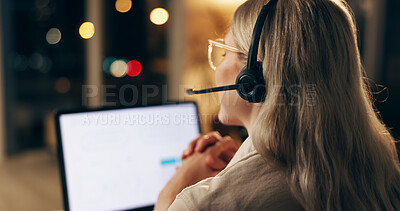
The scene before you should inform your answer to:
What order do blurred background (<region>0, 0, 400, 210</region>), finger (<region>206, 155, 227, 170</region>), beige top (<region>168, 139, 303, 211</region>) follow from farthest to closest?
blurred background (<region>0, 0, 400, 210</region>), finger (<region>206, 155, 227, 170</region>), beige top (<region>168, 139, 303, 211</region>)

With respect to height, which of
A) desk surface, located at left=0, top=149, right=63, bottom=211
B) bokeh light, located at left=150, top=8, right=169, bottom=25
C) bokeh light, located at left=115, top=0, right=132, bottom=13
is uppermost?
bokeh light, located at left=115, top=0, right=132, bottom=13

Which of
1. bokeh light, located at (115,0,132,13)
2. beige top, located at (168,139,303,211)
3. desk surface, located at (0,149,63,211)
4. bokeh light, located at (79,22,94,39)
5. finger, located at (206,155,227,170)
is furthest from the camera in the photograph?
bokeh light, located at (115,0,132,13)

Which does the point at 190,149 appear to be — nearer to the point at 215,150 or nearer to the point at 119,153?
the point at 215,150

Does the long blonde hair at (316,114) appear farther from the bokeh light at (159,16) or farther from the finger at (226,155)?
the bokeh light at (159,16)

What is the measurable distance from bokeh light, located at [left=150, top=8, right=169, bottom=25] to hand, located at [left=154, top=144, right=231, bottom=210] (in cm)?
329

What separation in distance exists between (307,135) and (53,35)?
383 cm

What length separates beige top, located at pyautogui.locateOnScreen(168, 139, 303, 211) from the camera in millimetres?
619

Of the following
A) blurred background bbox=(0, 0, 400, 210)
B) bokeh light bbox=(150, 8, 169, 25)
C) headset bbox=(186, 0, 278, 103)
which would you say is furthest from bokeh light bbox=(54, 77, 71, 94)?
headset bbox=(186, 0, 278, 103)

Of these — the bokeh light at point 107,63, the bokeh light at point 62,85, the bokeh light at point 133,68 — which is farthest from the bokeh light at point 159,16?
the bokeh light at point 62,85

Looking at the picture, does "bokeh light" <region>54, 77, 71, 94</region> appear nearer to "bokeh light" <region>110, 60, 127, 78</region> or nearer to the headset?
"bokeh light" <region>110, 60, 127, 78</region>

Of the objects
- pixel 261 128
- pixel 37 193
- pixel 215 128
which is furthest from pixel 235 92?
pixel 37 193

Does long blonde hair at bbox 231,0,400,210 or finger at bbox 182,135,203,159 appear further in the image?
finger at bbox 182,135,203,159

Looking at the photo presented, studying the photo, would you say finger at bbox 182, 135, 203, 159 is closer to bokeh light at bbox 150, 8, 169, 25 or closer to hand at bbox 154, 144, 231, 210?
hand at bbox 154, 144, 231, 210

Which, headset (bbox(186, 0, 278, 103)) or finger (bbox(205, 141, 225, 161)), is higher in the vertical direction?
headset (bbox(186, 0, 278, 103))
